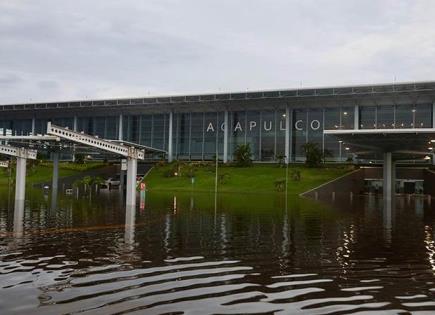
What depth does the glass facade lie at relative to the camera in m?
113

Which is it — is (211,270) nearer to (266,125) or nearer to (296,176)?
(296,176)

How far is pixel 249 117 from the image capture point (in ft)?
412

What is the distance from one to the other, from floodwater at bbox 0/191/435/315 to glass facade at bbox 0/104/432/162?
3526 inches

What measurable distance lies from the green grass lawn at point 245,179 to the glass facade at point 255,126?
10.8 m

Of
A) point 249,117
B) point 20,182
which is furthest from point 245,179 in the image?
point 20,182

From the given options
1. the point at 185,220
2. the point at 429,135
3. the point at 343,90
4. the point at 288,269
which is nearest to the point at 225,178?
the point at 343,90

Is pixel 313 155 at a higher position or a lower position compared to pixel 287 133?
lower

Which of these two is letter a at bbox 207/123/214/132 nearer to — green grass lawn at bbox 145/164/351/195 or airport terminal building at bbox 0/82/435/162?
airport terminal building at bbox 0/82/435/162

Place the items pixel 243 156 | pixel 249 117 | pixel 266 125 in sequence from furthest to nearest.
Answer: pixel 249 117, pixel 266 125, pixel 243 156

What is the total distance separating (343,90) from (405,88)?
1231cm

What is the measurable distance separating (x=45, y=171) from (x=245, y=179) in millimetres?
48978

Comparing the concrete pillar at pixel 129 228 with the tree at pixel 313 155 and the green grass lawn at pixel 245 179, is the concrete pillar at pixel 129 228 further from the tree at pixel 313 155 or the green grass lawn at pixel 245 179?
the tree at pixel 313 155

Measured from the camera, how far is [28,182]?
104562 mm

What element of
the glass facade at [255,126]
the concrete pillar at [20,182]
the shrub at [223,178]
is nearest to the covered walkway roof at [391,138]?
the shrub at [223,178]
